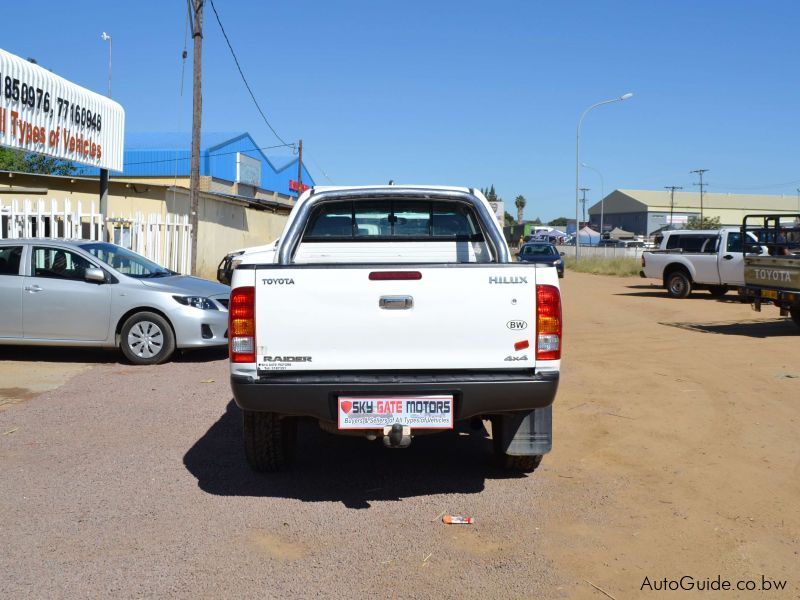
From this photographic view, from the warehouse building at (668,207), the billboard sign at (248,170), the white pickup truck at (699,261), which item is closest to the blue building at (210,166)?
the billboard sign at (248,170)

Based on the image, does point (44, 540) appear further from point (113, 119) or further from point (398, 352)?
→ point (113, 119)

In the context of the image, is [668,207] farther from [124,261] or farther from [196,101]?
[124,261]

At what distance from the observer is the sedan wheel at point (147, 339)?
10.0 meters

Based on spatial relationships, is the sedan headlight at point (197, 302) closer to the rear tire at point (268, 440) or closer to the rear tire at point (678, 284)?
the rear tire at point (268, 440)

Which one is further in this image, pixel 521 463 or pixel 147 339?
pixel 147 339

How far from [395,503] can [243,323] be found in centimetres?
144

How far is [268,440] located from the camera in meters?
5.39

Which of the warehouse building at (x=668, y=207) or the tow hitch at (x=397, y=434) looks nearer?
the tow hitch at (x=397, y=434)

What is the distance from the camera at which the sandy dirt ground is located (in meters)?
3.98

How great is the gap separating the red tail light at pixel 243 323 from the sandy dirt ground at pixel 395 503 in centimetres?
94

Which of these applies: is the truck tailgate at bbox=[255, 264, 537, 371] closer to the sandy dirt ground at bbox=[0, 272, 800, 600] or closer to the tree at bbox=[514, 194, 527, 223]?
the sandy dirt ground at bbox=[0, 272, 800, 600]

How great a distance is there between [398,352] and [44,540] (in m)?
2.11

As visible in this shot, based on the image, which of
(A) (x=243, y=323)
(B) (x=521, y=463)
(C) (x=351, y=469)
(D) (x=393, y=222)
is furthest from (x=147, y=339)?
(B) (x=521, y=463)

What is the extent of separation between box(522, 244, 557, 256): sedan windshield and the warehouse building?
90.8 metres
